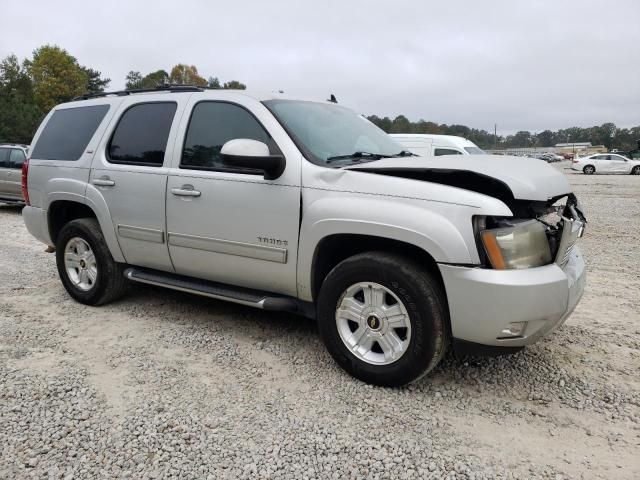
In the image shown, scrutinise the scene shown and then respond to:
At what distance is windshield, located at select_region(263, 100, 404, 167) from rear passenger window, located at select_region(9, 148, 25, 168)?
10274 millimetres

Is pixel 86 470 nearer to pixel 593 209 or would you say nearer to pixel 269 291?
pixel 269 291

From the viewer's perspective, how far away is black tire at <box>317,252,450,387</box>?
289cm

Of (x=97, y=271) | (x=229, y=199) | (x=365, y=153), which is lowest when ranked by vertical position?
(x=97, y=271)

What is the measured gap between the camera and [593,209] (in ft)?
40.8

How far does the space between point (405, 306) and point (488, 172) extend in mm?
903

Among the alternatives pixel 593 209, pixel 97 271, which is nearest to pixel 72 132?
pixel 97 271

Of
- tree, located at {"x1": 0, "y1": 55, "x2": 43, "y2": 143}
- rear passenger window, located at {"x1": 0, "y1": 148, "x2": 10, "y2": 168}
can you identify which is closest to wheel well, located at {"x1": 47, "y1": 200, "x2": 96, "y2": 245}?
rear passenger window, located at {"x1": 0, "y1": 148, "x2": 10, "y2": 168}

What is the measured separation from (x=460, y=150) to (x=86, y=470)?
12.6m

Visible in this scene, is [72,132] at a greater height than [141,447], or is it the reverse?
[72,132]

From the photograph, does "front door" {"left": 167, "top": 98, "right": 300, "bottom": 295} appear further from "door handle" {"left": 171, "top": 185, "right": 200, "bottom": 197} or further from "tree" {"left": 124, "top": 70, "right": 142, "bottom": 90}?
"tree" {"left": 124, "top": 70, "right": 142, "bottom": 90}

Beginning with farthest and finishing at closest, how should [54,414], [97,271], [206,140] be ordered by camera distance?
[97,271]
[206,140]
[54,414]

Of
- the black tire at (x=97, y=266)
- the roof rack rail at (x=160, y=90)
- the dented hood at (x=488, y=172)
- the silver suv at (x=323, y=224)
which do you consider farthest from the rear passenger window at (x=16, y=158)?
the dented hood at (x=488, y=172)

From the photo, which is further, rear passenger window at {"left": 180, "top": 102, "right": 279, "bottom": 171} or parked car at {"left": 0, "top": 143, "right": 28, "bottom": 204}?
parked car at {"left": 0, "top": 143, "right": 28, "bottom": 204}

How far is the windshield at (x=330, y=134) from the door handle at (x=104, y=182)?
1.60m
